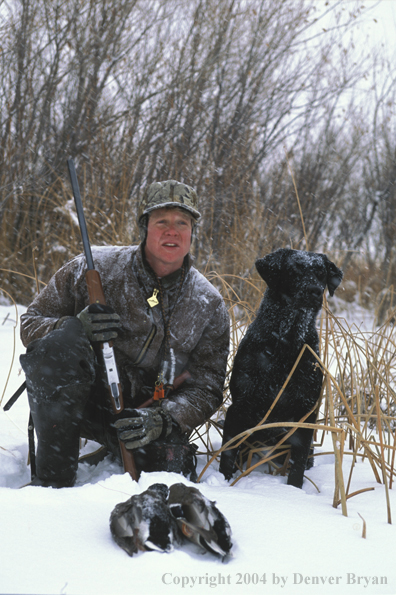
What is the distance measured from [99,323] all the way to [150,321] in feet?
0.95

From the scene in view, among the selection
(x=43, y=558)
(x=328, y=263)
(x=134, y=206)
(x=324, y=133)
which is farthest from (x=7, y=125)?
(x=324, y=133)

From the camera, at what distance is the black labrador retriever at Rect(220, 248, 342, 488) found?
72.4 inches

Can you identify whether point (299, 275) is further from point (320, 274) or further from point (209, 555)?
point (209, 555)

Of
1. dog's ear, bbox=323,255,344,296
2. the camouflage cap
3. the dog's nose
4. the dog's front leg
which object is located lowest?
the dog's front leg

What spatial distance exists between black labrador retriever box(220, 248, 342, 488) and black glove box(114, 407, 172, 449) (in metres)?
0.28

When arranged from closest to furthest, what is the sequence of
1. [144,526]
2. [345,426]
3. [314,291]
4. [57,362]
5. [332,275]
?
[144,526]
[57,362]
[314,291]
[332,275]
[345,426]

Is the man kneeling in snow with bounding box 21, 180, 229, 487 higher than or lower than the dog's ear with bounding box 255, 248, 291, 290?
lower

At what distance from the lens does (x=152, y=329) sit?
2014 mm

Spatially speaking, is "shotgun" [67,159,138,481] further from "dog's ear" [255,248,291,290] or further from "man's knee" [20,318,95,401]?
"dog's ear" [255,248,291,290]

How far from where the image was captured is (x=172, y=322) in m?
2.05

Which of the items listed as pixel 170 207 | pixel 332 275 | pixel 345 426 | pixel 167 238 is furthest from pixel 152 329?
pixel 345 426

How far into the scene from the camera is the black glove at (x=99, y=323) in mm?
1772

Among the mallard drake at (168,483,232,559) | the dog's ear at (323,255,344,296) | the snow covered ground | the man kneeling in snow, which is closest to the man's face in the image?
the man kneeling in snow

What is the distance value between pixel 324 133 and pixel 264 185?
2.26 meters
